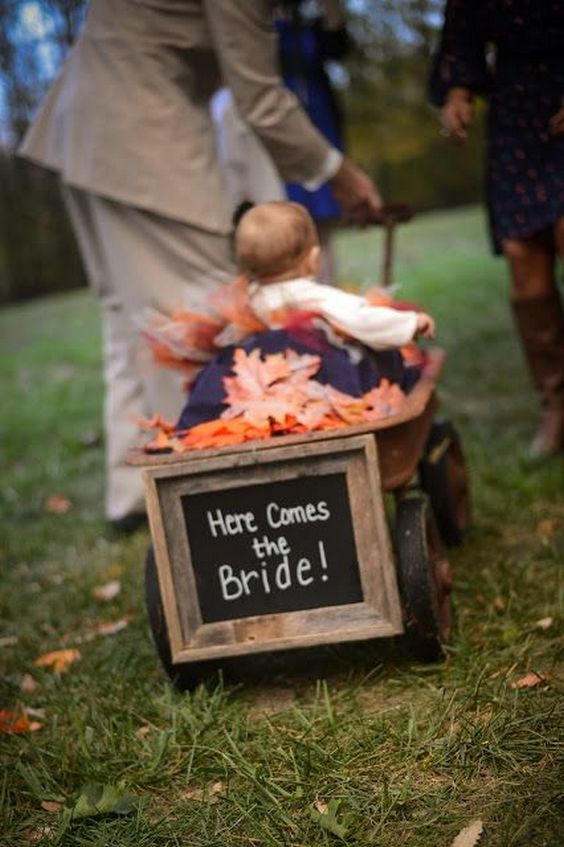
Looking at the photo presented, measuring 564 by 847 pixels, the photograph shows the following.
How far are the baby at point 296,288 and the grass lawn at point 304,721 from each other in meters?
0.73

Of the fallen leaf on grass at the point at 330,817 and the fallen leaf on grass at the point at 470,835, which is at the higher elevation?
the fallen leaf on grass at the point at 470,835

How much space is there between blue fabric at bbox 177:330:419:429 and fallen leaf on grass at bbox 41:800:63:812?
0.96 m

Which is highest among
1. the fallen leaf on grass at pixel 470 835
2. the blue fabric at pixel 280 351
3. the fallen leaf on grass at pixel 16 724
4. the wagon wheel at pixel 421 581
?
the blue fabric at pixel 280 351

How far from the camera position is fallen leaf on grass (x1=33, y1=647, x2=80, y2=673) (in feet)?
9.55

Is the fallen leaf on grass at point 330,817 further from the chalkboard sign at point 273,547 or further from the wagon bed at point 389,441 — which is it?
the wagon bed at point 389,441

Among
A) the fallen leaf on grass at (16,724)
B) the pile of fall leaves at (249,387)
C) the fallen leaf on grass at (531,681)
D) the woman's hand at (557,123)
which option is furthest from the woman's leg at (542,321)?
the fallen leaf on grass at (16,724)

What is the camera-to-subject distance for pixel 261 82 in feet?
10.9

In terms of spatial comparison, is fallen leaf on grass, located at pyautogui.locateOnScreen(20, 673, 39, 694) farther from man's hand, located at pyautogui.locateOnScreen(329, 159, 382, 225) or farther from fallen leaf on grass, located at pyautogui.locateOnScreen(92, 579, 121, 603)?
man's hand, located at pyautogui.locateOnScreen(329, 159, 382, 225)

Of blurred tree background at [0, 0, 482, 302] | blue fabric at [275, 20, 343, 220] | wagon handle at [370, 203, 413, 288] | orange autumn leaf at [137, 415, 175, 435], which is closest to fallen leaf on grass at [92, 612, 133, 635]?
orange autumn leaf at [137, 415, 175, 435]

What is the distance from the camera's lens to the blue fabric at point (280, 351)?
2.74 meters

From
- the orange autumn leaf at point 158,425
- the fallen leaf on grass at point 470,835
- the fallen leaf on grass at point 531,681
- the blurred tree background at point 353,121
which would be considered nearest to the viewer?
the fallen leaf on grass at point 470,835

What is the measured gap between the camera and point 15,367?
348 inches

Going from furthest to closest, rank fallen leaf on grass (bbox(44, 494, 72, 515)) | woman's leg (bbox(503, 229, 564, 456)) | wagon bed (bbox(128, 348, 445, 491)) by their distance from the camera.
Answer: fallen leaf on grass (bbox(44, 494, 72, 515)), woman's leg (bbox(503, 229, 564, 456)), wagon bed (bbox(128, 348, 445, 491))

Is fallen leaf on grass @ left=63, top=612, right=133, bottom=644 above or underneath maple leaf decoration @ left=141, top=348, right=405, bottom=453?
underneath
